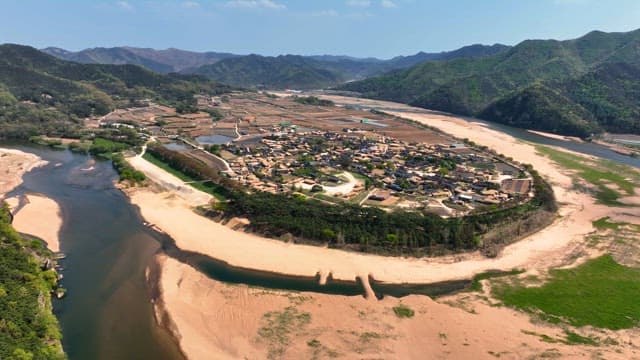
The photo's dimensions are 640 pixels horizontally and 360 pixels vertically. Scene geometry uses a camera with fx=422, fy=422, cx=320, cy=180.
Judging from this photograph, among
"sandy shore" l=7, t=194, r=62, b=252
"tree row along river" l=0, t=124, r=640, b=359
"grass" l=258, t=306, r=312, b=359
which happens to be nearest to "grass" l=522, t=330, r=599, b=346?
"tree row along river" l=0, t=124, r=640, b=359

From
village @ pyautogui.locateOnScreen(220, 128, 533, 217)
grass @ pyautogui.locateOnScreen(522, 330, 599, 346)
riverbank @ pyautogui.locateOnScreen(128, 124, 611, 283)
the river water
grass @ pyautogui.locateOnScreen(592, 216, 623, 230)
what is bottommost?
the river water

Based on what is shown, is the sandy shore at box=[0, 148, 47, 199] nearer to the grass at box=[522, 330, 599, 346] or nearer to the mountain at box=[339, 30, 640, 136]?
the grass at box=[522, 330, 599, 346]

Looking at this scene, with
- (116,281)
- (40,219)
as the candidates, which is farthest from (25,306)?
(40,219)

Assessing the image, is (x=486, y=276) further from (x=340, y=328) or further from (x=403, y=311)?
(x=340, y=328)

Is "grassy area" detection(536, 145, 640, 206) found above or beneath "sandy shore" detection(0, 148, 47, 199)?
above

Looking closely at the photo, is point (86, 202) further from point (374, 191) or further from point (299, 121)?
point (299, 121)

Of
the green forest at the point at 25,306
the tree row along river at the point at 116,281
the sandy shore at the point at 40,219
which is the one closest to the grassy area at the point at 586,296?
the tree row along river at the point at 116,281
